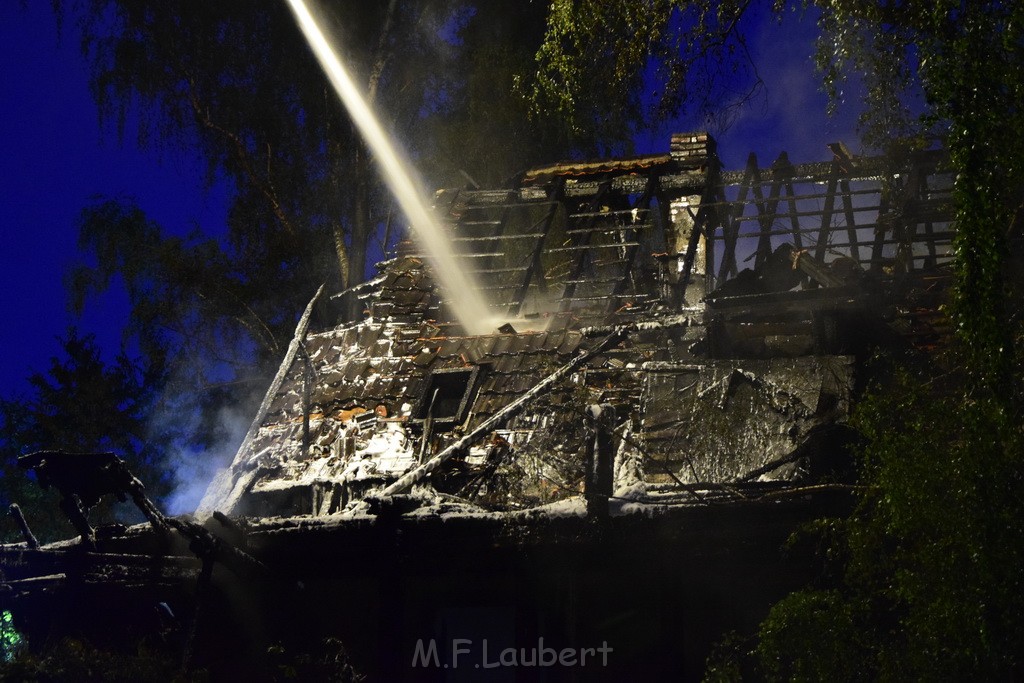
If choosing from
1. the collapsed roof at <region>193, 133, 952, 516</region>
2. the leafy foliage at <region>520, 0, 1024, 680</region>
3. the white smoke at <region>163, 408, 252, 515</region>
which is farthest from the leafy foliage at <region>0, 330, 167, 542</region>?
the leafy foliage at <region>520, 0, 1024, 680</region>

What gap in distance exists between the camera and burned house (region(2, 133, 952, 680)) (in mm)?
8016

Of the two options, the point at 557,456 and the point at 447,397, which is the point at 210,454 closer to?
the point at 447,397

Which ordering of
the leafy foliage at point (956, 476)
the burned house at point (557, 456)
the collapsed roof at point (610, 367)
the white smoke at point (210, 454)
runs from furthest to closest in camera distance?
the white smoke at point (210, 454) < the collapsed roof at point (610, 367) < the burned house at point (557, 456) < the leafy foliage at point (956, 476)

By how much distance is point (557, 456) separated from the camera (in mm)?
9680

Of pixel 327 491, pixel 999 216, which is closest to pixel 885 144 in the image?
pixel 999 216

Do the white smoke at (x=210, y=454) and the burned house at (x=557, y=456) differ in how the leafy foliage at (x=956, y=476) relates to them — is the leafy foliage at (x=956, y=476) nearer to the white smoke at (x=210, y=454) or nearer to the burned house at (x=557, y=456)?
the burned house at (x=557, y=456)

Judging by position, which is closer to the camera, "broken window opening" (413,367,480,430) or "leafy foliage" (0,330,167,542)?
"broken window opening" (413,367,480,430)

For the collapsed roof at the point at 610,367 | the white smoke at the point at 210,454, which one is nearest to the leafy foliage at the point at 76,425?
the white smoke at the point at 210,454

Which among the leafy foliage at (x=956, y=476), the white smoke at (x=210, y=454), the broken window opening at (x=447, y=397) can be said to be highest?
the white smoke at (x=210, y=454)

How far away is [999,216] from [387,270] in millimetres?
7820

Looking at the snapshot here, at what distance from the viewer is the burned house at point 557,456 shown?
8.02 metres

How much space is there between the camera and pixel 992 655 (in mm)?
6730

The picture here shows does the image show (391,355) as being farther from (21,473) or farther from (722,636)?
(21,473)

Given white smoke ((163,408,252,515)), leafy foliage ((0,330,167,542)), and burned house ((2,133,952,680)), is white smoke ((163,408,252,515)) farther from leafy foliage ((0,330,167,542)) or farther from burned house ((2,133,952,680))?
burned house ((2,133,952,680))
